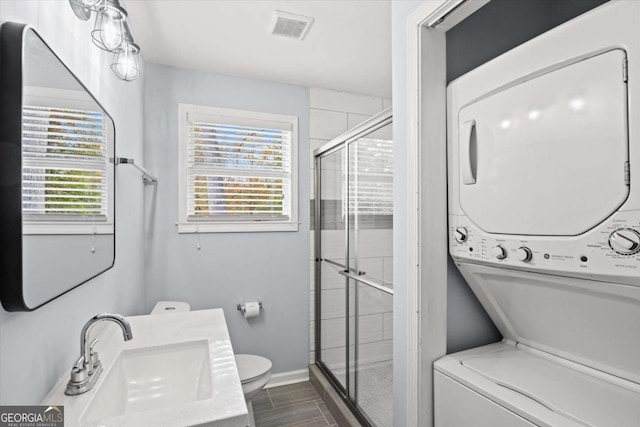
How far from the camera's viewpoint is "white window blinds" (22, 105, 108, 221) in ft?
2.58

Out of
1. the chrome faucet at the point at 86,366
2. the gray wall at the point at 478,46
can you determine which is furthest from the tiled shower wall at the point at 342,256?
the chrome faucet at the point at 86,366

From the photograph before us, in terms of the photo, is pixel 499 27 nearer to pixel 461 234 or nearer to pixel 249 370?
pixel 461 234

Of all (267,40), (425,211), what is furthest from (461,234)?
(267,40)

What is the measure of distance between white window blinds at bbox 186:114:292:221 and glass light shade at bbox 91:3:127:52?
4.45ft

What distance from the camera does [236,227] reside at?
2.56m

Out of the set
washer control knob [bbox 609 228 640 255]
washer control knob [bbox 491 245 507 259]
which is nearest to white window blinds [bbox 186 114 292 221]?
washer control knob [bbox 491 245 507 259]

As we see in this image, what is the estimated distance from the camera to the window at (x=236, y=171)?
247 cm

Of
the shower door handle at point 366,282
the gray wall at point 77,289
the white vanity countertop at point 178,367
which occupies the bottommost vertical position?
the white vanity countertop at point 178,367

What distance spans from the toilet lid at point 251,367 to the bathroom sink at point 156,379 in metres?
0.75

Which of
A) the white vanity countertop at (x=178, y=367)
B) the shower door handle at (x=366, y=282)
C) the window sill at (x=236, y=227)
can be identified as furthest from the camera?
the window sill at (x=236, y=227)

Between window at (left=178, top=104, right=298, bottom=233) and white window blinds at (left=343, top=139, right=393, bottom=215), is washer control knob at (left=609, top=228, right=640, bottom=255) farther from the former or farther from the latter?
window at (left=178, top=104, right=298, bottom=233)

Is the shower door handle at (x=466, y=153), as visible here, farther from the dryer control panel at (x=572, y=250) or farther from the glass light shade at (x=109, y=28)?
the glass light shade at (x=109, y=28)

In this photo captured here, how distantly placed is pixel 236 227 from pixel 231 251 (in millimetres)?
191

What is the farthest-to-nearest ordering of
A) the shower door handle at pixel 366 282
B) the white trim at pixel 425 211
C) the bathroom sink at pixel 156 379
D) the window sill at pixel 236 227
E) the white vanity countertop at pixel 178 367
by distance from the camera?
the window sill at pixel 236 227
the shower door handle at pixel 366 282
the white trim at pixel 425 211
the bathroom sink at pixel 156 379
the white vanity countertop at pixel 178 367
